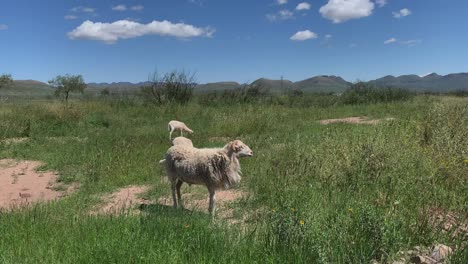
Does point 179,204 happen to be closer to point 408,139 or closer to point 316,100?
point 408,139

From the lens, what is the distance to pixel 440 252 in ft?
13.2

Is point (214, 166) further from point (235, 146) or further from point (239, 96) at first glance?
point (239, 96)

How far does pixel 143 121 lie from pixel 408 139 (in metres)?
13.8

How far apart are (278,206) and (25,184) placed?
6897mm

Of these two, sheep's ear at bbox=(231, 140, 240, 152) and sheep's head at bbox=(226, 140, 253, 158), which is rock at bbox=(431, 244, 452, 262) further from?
sheep's ear at bbox=(231, 140, 240, 152)

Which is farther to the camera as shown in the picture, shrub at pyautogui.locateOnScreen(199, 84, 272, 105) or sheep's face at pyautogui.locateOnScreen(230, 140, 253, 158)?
shrub at pyautogui.locateOnScreen(199, 84, 272, 105)

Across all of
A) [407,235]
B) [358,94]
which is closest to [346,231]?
[407,235]

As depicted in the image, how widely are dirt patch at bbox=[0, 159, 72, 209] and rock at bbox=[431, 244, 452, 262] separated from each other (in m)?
6.77

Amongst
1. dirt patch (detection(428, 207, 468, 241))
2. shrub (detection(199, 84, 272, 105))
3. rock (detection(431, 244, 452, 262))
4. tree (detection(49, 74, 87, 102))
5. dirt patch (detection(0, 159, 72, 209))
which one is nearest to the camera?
rock (detection(431, 244, 452, 262))

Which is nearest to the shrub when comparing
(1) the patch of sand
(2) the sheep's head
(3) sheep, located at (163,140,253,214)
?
(1) the patch of sand

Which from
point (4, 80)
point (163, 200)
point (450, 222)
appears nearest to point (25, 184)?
point (163, 200)

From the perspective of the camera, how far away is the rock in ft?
12.9

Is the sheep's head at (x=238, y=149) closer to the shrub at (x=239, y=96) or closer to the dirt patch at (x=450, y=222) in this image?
the dirt patch at (x=450, y=222)

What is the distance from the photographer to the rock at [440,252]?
155 inches
